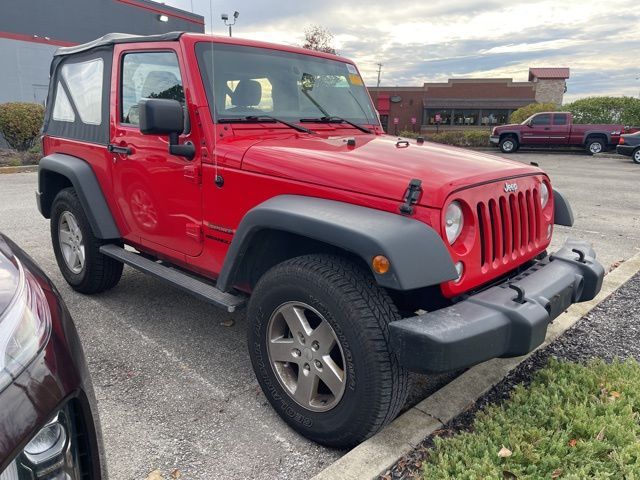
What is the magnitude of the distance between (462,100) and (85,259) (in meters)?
35.3

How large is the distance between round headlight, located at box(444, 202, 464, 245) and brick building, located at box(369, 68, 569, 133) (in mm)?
33616

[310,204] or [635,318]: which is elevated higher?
[310,204]

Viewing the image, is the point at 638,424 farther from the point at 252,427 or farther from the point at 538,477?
the point at 252,427

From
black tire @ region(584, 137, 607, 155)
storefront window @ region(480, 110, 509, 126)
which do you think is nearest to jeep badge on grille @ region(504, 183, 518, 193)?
black tire @ region(584, 137, 607, 155)

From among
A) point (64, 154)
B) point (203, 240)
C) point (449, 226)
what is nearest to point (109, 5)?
point (64, 154)

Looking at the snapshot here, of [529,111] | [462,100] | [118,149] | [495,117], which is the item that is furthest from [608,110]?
[118,149]

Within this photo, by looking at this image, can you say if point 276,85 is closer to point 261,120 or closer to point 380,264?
point 261,120

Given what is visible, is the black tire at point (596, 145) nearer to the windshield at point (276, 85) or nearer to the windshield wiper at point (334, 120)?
the windshield at point (276, 85)

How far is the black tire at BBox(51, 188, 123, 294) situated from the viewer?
402 cm

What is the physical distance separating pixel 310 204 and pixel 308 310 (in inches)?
20.5

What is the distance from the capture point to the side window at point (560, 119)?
67.4ft

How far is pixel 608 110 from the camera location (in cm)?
2395

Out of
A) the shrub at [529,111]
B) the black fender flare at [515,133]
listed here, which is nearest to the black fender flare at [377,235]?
the black fender flare at [515,133]

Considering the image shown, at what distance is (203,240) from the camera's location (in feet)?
10.1
